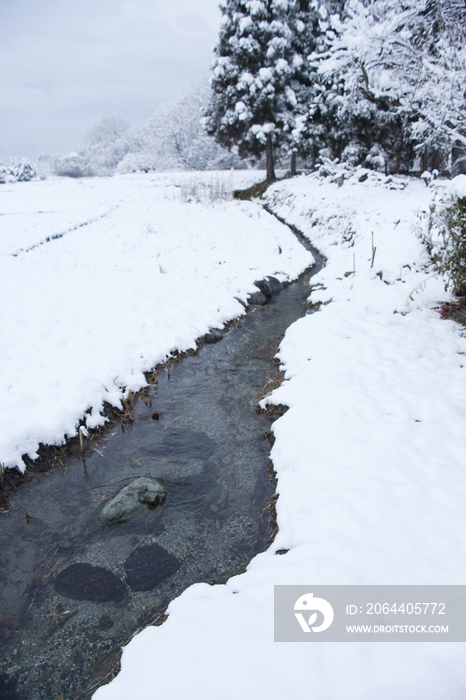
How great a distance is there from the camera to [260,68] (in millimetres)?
23141

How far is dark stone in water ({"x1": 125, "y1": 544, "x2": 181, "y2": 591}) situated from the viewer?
122 inches

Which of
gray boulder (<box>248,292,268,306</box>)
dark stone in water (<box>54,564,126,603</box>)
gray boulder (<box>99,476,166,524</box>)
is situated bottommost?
dark stone in water (<box>54,564,126,603</box>)

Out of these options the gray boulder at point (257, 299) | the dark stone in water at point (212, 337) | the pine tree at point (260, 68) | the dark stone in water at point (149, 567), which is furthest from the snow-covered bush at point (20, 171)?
the dark stone in water at point (149, 567)

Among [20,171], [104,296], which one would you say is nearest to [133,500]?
[104,296]

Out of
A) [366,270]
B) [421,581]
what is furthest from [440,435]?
[366,270]

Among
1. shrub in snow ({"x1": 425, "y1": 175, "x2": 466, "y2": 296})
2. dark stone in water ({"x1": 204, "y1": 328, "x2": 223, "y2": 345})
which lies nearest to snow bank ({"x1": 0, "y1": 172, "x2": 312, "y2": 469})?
dark stone in water ({"x1": 204, "y1": 328, "x2": 223, "y2": 345})

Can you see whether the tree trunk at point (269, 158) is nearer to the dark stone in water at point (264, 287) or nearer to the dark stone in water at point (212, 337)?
the dark stone in water at point (264, 287)

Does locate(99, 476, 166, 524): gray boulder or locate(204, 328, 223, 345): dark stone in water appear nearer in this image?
locate(99, 476, 166, 524): gray boulder

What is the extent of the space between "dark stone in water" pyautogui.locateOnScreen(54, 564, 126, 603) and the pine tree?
25806 millimetres

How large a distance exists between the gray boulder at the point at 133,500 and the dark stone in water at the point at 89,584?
1.63 feet

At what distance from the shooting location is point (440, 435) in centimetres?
368

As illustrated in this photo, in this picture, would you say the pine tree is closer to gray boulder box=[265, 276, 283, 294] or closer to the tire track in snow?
the tire track in snow

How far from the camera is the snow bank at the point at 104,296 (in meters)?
4.89

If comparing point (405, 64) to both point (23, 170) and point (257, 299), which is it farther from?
point (23, 170)
